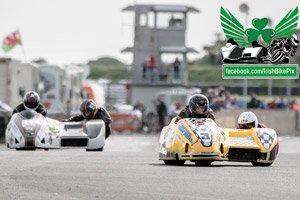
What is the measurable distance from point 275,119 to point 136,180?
23076 mm

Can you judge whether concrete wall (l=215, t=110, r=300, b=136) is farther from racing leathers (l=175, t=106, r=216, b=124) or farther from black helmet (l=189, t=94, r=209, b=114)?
black helmet (l=189, t=94, r=209, b=114)

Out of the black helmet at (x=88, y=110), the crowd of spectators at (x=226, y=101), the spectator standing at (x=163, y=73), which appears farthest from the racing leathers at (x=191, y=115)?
the spectator standing at (x=163, y=73)

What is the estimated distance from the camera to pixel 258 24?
2089 centimetres

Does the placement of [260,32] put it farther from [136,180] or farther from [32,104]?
[136,180]

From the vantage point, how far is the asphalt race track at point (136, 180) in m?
9.94

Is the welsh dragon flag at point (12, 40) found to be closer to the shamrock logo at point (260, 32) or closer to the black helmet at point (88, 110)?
the shamrock logo at point (260, 32)

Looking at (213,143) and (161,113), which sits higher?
(213,143)

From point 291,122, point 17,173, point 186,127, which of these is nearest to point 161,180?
point 17,173

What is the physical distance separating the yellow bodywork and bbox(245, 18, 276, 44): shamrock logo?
547 centimetres

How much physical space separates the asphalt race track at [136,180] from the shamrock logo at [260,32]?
529cm

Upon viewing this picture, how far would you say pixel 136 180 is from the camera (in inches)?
454

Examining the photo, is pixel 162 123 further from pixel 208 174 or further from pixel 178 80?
pixel 208 174

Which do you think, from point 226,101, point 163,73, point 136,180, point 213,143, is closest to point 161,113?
point 226,101

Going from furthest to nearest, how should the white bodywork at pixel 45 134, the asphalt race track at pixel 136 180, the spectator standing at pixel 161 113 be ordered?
the spectator standing at pixel 161 113, the white bodywork at pixel 45 134, the asphalt race track at pixel 136 180
